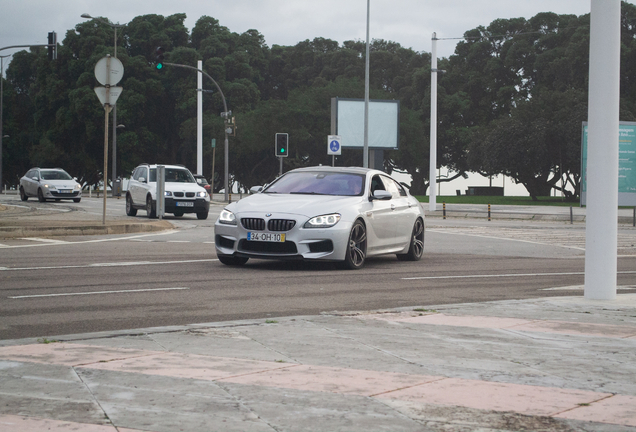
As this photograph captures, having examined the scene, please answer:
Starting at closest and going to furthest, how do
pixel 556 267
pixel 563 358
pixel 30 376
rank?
pixel 30 376 < pixel 563 358 < pixel 556 267

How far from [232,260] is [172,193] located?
1557 cm

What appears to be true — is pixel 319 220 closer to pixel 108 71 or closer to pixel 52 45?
pixel 108 71

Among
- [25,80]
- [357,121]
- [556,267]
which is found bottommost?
[556,267]

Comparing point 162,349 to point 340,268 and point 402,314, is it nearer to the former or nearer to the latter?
point 402,314

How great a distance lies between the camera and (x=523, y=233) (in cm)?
2483

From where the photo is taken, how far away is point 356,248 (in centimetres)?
1304

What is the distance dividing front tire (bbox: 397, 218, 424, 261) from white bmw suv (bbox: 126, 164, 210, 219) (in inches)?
567

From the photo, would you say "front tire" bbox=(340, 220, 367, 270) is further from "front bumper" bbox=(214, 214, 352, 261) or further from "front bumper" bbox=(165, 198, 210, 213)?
"front bumper" bbox=(165, 198, 210, 213)

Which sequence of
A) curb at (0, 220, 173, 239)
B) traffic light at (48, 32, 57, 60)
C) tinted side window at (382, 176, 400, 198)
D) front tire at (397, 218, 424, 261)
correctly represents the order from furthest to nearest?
traffic light at (48, 32, 57, 60), curb at (0, 220, 173, 239), front tire at (397, 218, 424, 261), tinted side window at (382, 176, 400, 198)

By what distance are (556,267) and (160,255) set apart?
641cm

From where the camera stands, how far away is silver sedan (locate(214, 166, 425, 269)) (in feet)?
40.7

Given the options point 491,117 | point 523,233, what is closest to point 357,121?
point 523,233

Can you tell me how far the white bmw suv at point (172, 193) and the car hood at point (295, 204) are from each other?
15.4 metres

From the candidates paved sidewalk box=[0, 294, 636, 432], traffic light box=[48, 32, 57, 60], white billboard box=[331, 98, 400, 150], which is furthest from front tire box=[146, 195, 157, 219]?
white billboard box=[331, 98, 400, 150]
